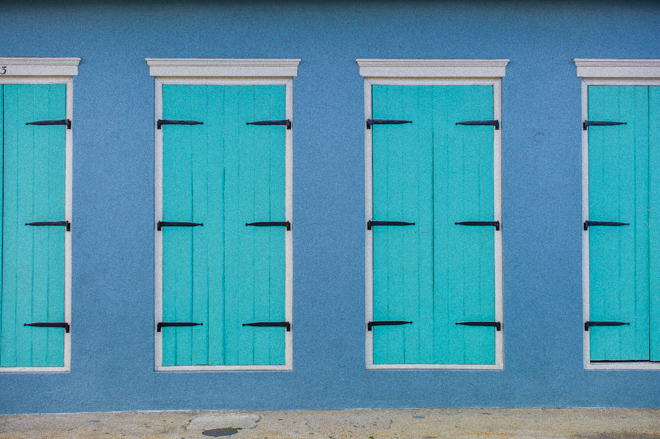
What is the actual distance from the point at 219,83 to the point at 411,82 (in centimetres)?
149

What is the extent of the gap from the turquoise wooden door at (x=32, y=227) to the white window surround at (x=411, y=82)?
7.62 feet

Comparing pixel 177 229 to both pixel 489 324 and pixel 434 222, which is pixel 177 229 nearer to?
pixel 434 222

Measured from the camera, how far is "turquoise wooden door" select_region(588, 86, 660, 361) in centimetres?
408

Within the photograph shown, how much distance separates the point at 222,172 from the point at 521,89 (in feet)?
7.87

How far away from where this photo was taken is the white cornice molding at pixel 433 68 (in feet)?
13.2

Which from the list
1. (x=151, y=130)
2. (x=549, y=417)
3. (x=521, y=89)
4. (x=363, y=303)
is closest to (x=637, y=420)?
(x=549, y=417)

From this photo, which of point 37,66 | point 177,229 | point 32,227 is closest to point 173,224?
point 177,229

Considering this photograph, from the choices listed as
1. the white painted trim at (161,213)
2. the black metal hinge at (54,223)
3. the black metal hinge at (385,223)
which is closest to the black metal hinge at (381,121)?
the white painted trim at (161,213)

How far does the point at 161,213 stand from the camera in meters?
4.04

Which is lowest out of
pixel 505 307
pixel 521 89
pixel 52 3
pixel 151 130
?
pixel 505 307

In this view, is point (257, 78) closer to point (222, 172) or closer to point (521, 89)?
point (222, 172)

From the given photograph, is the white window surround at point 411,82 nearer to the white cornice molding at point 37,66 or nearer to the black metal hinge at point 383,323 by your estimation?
the black metal hinge at point 383,323

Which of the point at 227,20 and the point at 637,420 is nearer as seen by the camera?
the point at 637,420

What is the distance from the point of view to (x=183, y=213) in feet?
13.3
